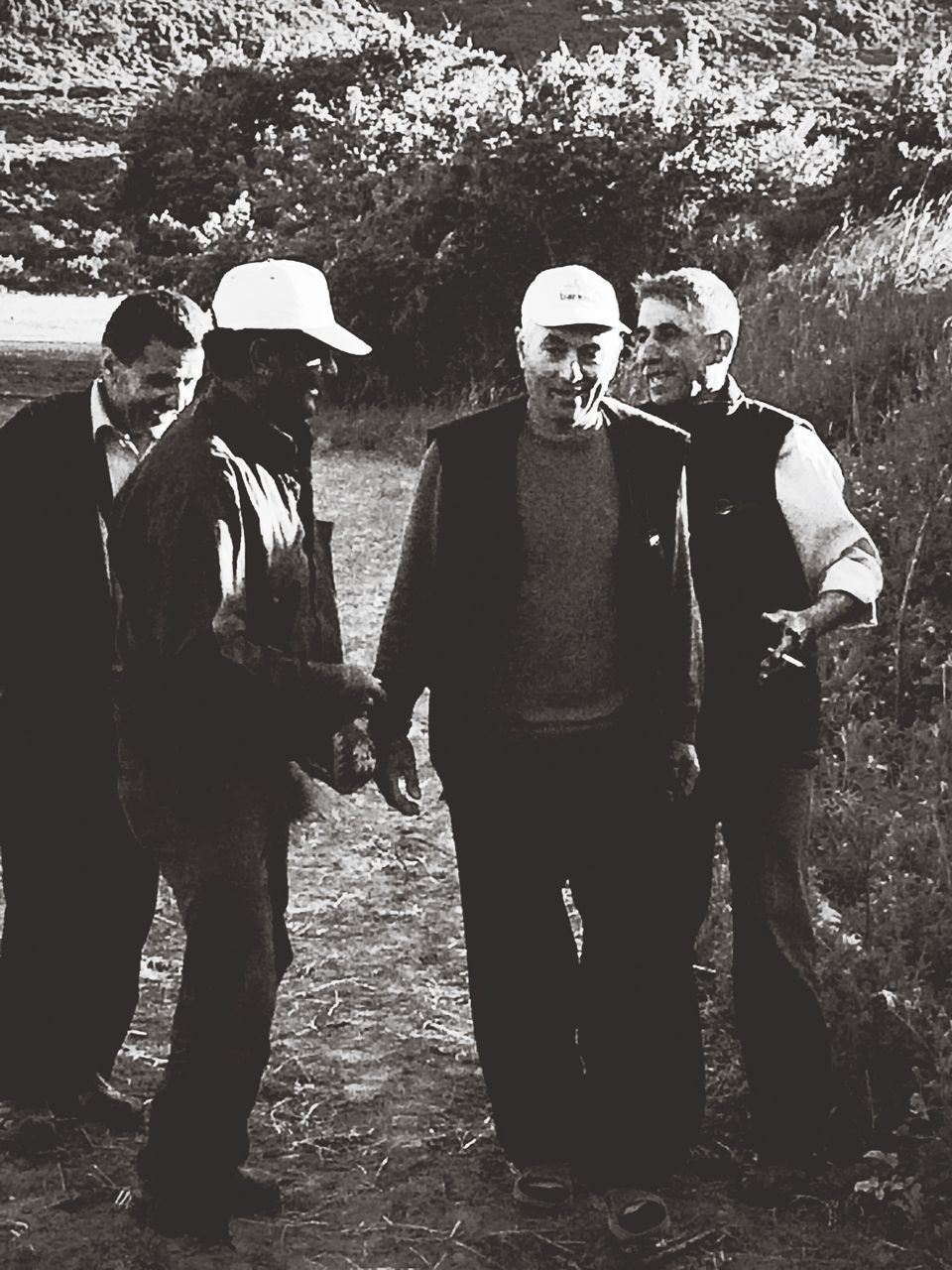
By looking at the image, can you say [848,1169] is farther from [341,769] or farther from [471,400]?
[471,400]

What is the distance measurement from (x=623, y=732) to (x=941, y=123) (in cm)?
1310

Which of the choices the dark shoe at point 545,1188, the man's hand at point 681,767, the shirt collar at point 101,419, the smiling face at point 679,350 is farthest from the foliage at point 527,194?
the dark shoe at point 545,1188

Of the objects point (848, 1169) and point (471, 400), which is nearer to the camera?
point (848, 1169)

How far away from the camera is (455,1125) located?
4.90 meters

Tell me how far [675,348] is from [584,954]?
56.8 inches

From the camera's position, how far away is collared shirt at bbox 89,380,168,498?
177 inches

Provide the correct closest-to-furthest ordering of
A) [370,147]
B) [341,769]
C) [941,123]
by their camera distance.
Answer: [341,769] → [941,123] → [370,147]

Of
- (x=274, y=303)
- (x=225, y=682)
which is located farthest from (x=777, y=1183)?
(x=274, y=303)

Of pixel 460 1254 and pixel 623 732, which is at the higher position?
pixel 623 732

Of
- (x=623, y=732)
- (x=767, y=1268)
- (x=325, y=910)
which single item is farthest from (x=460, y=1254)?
(x=325, y=910)

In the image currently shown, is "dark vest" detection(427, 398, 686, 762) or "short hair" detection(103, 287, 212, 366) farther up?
"short hair" detection(103, 287, 212, 366)

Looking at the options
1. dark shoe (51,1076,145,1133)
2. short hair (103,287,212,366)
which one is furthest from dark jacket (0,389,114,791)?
dark shoe (51,1076,145,1133)

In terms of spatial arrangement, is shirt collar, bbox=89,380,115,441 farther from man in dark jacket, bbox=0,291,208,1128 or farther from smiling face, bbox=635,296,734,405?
smiling face, bbox=635,296,734,405

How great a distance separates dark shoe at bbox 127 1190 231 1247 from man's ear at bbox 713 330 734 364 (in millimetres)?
2262
